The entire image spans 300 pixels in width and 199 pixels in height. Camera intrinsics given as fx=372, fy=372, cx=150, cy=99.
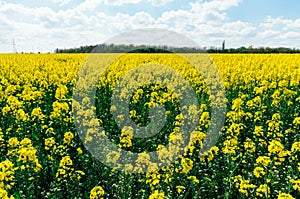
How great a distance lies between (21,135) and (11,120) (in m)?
1.04

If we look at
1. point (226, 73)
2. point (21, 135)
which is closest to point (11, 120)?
point (21, 135)

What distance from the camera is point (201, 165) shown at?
5789 mm

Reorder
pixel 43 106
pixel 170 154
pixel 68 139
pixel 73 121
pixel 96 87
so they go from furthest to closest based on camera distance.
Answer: pixel 96 87 → pixel 43 106 → pixel 73 121 → pixel 68 139 → pixel 170 154

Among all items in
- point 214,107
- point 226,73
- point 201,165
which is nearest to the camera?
point 201,165

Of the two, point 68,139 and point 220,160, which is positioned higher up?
point 68,139

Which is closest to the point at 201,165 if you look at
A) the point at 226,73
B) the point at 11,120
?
the point at 11,120

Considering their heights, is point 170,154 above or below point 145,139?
above

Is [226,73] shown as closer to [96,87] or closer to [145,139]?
[96,87]

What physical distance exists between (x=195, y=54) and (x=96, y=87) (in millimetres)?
10594

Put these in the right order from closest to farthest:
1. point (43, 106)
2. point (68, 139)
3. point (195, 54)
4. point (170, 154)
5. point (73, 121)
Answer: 1. point (170, 154)
2. point (68, 139)
3. point (73, 121)
4. point (43, 106)
5. point (195, 54)

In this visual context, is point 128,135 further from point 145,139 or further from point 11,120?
point 11,120

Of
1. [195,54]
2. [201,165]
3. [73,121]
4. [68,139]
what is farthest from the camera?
[195,54]

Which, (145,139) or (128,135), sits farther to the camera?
(145,139)

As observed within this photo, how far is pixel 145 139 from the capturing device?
21.5ft
